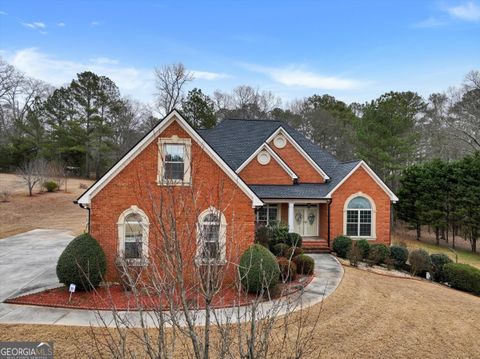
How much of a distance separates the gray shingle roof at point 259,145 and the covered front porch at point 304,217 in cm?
68

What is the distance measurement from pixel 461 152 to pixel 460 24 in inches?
931

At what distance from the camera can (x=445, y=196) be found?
27.3m

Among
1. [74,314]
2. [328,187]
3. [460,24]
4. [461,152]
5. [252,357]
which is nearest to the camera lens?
[252,357]

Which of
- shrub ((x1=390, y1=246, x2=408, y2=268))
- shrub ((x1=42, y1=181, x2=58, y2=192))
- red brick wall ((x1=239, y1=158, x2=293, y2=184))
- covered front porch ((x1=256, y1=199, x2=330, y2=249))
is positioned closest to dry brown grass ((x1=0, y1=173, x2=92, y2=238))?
shrub ((x1=42, y1=181, x2=58, y2=192))

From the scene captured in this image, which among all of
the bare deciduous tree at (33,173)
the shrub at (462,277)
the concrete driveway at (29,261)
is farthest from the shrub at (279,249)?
the bare deciduous tree at (33,173)

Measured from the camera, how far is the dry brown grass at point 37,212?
2755cm

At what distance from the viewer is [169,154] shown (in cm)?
1233

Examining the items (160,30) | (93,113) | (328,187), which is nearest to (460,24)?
(328,187)

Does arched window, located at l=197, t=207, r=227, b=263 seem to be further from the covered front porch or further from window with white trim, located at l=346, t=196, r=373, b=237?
window with white trim, located at l=346, t=196, r=373, b=237

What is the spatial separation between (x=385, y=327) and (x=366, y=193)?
38.9 ft

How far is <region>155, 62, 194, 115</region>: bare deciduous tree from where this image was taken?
49250 mm

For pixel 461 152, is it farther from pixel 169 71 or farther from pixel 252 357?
pixel 252 357

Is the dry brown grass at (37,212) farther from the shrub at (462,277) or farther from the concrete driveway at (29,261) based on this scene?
the shrub at (462,277)

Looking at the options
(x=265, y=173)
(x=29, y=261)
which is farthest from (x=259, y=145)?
(x=29, y=261)
